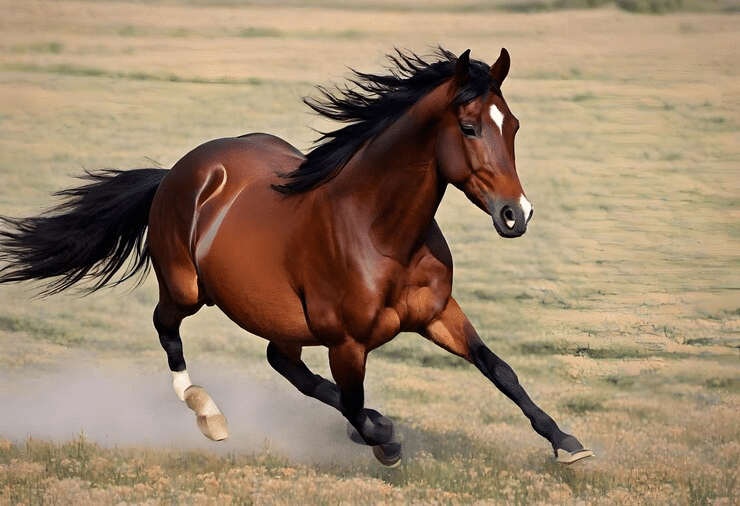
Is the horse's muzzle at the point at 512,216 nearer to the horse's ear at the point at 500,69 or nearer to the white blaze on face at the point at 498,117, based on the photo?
the white blaze on face at the point at 498,117

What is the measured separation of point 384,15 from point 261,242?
1564 centimetres

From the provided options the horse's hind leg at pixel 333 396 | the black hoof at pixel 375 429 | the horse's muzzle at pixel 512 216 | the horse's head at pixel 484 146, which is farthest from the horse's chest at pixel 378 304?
the horse's muzzle at pixel 512 216

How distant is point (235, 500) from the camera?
651 centimetres

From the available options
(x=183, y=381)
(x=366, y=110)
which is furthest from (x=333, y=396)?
(x=366, y=110)

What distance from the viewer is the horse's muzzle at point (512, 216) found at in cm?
566

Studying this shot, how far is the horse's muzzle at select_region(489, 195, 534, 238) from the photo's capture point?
18.6 ft

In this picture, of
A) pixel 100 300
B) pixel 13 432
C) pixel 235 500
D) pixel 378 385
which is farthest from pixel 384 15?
pixel 235 500

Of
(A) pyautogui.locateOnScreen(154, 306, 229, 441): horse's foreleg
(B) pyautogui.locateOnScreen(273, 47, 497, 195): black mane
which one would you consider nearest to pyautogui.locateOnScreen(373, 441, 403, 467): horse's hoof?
(A) pyautogui.locateOnScreen(154, 306, 229, 441): horse's foreleg

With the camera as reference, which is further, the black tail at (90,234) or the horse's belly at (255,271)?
the black tail at (90,234)

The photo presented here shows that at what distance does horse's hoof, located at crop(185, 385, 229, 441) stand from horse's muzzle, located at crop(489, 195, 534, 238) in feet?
8.16

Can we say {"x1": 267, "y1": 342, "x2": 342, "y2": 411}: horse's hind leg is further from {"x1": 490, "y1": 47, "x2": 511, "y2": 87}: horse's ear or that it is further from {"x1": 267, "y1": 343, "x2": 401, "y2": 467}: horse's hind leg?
{"x1": 490, "y1": 47, "x2": 511, "y2": 87}: horse's ear

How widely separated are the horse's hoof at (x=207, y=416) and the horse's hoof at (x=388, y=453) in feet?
3.48

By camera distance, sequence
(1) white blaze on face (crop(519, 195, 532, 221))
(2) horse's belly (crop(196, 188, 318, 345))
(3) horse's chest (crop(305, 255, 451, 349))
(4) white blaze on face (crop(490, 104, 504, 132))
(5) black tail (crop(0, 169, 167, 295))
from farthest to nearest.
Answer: (5) black tail (crop(0, 169, 167, 295)), (2) horse's belly (crop(196, 188, 318, 345)), (3) horse's chest (crop(305, 255, 451, 349)), (4) white blaze on face (crop(490, 104, 504, 132)), (1) white blaze on face (crop(519, 195, 532, 221))

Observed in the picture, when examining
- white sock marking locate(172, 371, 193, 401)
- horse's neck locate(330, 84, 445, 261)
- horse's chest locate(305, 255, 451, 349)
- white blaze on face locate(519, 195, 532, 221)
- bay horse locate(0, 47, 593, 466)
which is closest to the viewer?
white blaze on face locate(519, 195, 532, 221)
